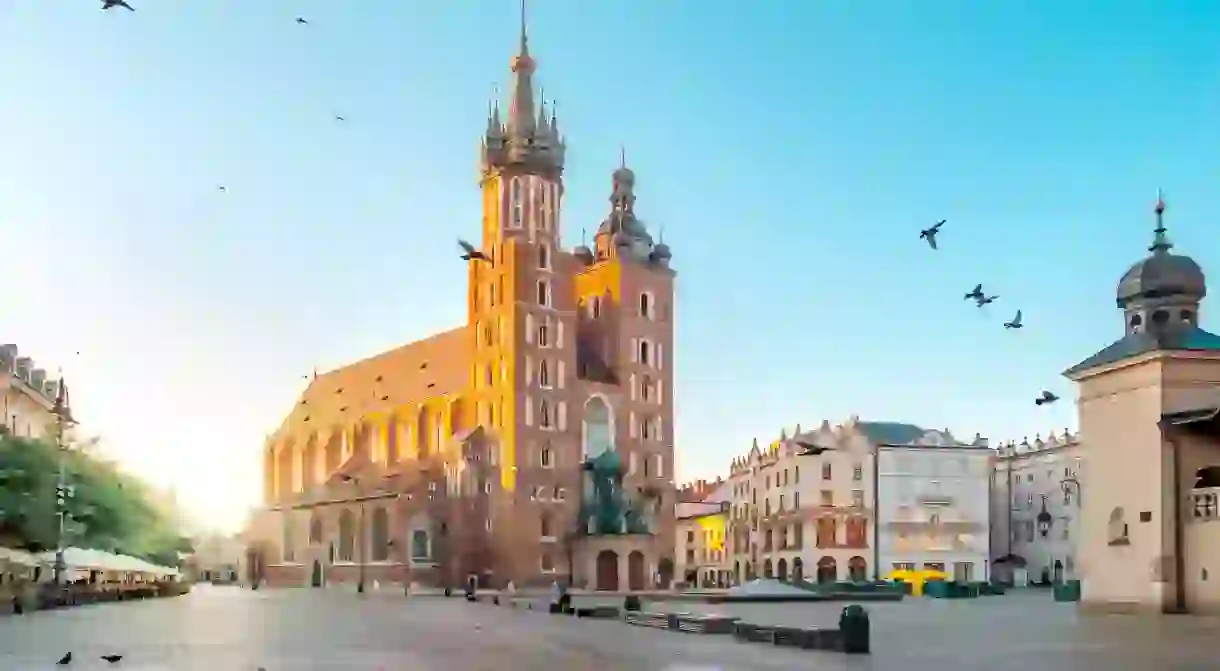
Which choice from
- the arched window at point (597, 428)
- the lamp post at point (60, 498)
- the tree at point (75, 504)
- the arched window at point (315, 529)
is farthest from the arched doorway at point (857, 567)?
the lamp post at point (60, 498)

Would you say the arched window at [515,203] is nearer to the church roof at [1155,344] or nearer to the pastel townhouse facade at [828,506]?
the pastel townhouse facade at [828,506]

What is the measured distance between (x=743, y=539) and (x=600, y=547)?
2340 cm

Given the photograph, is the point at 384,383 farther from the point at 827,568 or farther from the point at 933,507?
the point at 933,507

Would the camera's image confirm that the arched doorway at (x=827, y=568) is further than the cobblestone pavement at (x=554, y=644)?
Yes

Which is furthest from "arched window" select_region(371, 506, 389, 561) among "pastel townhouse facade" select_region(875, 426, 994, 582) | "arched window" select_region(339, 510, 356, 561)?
"pastel townhouse facade" select_region(875, 426, 994, 582)

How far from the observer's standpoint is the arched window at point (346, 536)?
336ft

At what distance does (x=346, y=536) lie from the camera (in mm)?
103750

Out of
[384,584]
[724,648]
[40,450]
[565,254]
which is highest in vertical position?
[565,254]

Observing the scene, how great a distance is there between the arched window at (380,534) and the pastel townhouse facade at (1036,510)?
141 feet

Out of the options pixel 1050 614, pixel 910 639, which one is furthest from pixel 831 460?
pixel 910 639

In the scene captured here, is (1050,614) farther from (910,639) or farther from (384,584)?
(384,584)

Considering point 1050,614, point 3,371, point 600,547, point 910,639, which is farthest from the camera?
point 600,547

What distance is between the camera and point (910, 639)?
2823 centimetres

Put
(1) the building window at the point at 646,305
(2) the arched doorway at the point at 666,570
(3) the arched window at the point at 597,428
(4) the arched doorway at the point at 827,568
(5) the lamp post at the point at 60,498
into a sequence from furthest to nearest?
(1) the building window at the point at 646,305
(3) the arched window at the point at 597,428
(4) the arched doorway at the point at 827,568
(2) the arched doorway at the point at 666,570
(5) the lamp post at the point at 60,498
